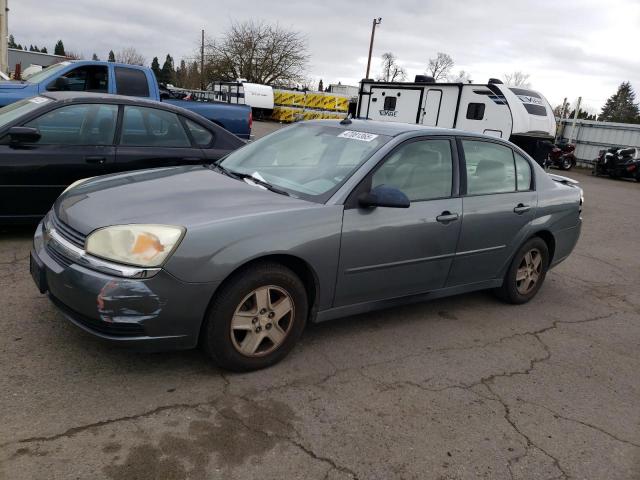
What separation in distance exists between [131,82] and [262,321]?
727cm

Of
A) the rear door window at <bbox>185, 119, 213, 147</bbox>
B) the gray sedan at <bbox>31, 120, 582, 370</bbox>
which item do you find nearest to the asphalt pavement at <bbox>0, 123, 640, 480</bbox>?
the gray sedan at <bbox>31, 120, 582, 370</bbox>

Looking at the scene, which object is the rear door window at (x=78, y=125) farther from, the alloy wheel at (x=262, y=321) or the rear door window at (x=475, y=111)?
the rear door window at (x=475, y=111)

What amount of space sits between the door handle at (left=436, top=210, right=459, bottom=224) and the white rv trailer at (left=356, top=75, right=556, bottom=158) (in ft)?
34.9

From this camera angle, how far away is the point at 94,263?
278 centimetres

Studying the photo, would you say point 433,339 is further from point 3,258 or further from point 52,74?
point 52,74

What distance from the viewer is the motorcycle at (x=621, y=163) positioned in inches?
802

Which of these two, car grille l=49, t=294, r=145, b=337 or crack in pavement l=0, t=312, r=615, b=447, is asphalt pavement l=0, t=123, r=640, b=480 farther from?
car grille l=49, t=294, r=145, b=337

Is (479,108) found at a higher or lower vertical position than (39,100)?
higher

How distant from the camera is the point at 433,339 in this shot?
402 cm

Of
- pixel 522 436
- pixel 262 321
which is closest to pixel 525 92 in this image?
pixel 522 436

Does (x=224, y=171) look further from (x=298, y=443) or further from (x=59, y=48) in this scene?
(x=59, y=48)

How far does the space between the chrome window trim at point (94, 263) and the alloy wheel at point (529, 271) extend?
3.45 m

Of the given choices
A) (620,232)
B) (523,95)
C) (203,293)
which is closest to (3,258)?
(203,293)

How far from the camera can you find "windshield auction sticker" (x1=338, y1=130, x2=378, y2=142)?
3.87m
